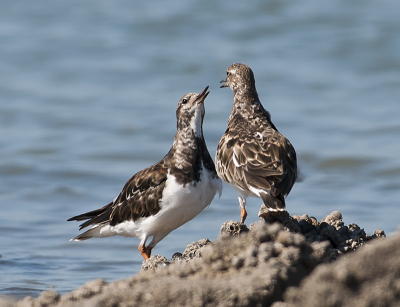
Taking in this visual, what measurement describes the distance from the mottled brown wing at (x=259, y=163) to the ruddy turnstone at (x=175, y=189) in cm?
15

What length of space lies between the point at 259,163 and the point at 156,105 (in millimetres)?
8268

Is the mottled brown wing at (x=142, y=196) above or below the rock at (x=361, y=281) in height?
above

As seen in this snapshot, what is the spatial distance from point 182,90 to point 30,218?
6.41m

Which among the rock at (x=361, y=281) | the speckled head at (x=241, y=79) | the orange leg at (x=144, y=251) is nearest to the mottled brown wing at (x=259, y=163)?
the speckled head at (x=241, y=79)

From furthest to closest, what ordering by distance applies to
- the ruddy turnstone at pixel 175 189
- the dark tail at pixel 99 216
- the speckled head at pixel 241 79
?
the speckled head at pixel 241 79 < the dark tail at pixel 99 216 < the ruddy turnstone at pixel 175 189

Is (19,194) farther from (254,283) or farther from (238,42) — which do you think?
(238,42)

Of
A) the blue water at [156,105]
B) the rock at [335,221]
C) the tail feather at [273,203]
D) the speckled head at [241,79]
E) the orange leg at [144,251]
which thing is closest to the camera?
the tail feather at [273,203]

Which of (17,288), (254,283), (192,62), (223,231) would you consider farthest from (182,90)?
(254,283)

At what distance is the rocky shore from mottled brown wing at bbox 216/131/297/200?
151cm

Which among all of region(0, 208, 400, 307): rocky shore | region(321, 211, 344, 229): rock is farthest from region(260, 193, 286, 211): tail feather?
region(0, 208, 400, 307): rocky shore

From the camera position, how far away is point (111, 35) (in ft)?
A: 56.2

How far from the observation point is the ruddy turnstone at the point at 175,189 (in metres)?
5.31

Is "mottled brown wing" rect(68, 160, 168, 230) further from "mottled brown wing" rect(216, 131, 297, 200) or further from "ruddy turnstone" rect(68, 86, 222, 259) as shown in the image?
"mottled brown wing" rect(216, 131, 297, 200)

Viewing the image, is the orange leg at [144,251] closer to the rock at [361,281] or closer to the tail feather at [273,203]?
the tail feather at [273,203]
